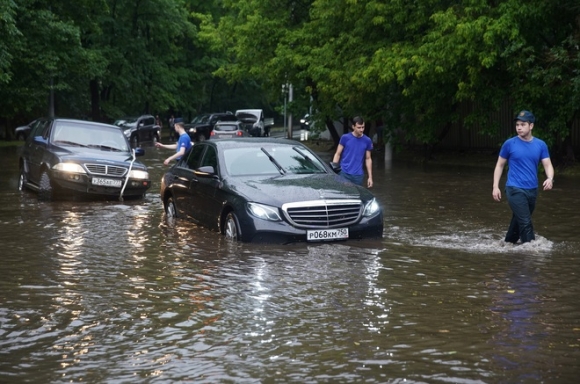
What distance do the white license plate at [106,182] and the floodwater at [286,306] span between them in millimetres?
3544

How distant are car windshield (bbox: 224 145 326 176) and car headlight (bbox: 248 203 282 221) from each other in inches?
55.1

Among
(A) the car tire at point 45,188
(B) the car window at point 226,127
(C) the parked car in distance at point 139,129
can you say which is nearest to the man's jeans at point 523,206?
(A) the car tire at point 45,188

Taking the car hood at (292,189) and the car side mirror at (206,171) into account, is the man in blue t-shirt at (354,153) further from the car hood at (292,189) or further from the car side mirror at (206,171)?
the car side mirror at (206,171)

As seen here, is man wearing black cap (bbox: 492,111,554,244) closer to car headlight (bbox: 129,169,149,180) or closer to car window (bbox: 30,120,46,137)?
car headlight (bbox: 129,169,149,180)

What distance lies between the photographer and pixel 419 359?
701 cm

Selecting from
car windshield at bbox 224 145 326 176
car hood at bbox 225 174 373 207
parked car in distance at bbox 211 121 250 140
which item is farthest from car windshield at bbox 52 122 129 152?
parked car in distance at bbox 211 121 250 140

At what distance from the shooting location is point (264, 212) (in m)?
12.9

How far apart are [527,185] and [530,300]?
353cm

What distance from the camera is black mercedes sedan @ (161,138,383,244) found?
12883 mm

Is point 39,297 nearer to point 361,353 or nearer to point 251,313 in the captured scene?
point 251,313

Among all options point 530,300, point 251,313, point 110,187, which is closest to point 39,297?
point 251,313

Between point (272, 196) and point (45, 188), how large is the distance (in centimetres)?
826

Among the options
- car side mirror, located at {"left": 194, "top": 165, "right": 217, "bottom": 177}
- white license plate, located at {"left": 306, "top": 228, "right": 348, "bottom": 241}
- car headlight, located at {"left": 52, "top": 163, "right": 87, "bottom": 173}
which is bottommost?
white license plate, located at {"left": 306, "top": 228, "right": 348, "bottom": 241}

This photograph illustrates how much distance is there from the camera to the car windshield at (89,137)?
21.0 m
